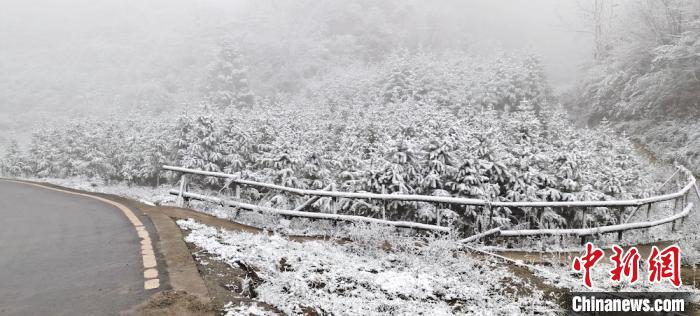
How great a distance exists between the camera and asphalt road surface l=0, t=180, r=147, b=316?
5.62m

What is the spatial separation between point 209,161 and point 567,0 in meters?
65.8

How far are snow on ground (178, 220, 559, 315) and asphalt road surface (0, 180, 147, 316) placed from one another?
1408 millimetres

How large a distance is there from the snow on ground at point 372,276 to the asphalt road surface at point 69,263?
1.41 metres

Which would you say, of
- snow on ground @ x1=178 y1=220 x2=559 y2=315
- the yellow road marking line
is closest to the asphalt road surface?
the yellow road marking line

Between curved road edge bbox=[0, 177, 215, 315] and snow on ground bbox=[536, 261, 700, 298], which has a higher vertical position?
curved road edge bbox=[0, 177, 215, 315]

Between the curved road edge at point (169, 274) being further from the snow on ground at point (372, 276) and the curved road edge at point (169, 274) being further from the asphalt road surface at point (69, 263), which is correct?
the snow on ground at point (372, 276)

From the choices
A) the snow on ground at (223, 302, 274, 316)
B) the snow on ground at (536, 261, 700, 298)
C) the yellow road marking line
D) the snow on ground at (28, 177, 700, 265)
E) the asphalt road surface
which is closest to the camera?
the snow on ground at (223, 302, 274, 316)

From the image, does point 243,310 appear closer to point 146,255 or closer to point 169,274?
point 169,274

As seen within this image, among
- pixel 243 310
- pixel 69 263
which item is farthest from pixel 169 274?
pixel 69 263

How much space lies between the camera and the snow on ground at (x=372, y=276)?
243 inches

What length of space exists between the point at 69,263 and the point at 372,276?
16.1 ft

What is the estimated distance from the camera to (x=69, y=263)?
7379 millimetres

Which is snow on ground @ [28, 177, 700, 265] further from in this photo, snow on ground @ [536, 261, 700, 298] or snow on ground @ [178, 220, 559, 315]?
snow on ground @ [536, 261, 700, 298]

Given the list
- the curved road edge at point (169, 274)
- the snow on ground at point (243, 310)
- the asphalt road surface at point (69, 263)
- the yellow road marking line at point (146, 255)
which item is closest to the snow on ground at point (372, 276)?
the snow on ground at point (243, 310)
